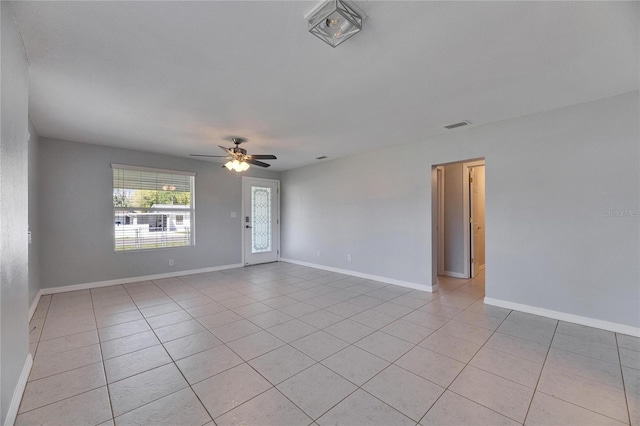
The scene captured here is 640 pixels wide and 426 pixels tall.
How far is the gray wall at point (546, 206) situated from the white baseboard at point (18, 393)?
4.39 meters

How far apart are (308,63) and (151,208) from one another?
14.5ft

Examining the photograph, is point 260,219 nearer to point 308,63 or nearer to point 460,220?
point 460,220

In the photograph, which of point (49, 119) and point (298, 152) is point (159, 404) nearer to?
point (49, 119)

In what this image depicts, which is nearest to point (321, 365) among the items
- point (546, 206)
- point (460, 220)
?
point (546, 206)

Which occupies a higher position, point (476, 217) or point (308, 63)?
point (308, 63)

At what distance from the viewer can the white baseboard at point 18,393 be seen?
1.55m

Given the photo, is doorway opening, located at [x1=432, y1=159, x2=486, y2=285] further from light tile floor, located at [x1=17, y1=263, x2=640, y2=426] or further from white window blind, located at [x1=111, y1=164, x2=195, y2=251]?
white window blind, located at [x1=111, y1=164, x2=195, y2=251]

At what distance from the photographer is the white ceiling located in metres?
1.66

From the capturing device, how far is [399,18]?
169 cm

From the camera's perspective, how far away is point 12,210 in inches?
65.1

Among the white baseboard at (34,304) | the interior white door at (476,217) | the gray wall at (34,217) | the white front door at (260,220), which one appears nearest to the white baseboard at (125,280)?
the white baseboard at (34,304)

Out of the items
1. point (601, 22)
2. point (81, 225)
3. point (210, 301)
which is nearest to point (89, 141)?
point (81, 225)

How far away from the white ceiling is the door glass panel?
320 cm

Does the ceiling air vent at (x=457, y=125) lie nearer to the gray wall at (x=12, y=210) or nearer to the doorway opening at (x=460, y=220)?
the doorway opening at (x=460, y=220)
